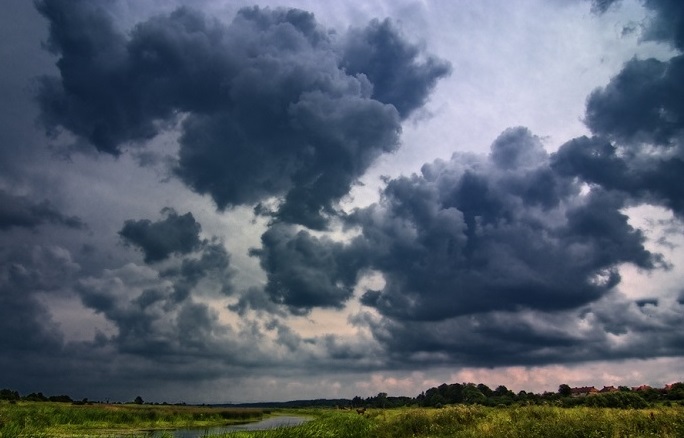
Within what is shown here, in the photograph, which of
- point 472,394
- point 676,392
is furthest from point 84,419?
point 472,394

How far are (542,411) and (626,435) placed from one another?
11.2 m

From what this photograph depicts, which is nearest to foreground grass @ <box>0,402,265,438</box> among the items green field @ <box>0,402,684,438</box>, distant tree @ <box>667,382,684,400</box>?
green field @ <box>0,402,684,438</box>

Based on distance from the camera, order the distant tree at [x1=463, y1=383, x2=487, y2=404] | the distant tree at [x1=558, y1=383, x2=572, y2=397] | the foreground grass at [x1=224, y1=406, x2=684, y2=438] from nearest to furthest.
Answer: the foreground grass at [x1=224, y1=406, x2=684, y2=438] < the distant tree at [x1=558, y1=383, x2=572, y2=397] < the distant tree at [x1=463, y1=383, x2=487, y2=404]

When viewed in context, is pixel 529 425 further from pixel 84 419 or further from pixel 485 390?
pixel 485 390

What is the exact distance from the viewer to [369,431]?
56.9m

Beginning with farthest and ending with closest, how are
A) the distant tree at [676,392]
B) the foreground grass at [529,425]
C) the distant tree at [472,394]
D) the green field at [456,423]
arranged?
the distant tree at [472,394]
the distant tree at [676,392]
the green field at [456,423]
the foreground grass at [529,425]

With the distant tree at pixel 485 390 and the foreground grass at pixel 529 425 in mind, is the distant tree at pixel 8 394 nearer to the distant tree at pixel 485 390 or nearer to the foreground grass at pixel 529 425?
the foreground grass at pixel 529 425

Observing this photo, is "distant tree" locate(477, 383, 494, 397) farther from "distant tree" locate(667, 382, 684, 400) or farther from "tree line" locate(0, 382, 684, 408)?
"distant tree" locate(667, 382, 684, 400)

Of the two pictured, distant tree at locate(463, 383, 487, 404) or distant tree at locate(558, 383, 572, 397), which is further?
distant tree at locate(463, 383, 487, 404)

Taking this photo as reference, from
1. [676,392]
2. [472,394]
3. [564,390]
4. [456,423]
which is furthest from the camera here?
[472,394]

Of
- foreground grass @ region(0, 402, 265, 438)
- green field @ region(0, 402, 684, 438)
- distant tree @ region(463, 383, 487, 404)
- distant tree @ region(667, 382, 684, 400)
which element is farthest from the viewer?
distant tree @ region(463, 383, 487, 404)

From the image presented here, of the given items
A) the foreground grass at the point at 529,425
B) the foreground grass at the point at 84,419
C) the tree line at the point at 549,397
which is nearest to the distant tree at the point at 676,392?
the tree line at the point at 549,397

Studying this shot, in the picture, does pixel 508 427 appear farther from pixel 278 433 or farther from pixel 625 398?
pixel 625 398

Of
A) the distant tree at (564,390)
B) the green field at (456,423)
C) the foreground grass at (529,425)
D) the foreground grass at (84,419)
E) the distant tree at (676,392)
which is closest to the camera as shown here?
the foreground grass at (529,425)
